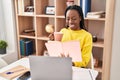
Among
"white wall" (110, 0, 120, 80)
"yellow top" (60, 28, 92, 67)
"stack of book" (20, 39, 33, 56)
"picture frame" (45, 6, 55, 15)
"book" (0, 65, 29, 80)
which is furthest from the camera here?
"stack of book" (20, 39, 33, 56)

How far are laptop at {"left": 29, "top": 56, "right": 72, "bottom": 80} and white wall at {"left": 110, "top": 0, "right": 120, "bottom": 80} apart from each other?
1.14 metres

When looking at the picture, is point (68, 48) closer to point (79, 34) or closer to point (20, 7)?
point (79, 34)

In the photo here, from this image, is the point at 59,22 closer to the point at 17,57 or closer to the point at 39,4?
the point at 39,4

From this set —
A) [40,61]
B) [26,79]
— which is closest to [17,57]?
[26,79]

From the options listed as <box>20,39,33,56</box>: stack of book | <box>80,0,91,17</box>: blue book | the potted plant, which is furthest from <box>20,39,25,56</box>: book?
<box>80,0,91,17</box>: blue book

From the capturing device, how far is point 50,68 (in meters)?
1.06

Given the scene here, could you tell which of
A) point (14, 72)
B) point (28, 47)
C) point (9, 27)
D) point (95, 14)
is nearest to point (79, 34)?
point (95, 14)

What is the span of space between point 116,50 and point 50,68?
1237 mm

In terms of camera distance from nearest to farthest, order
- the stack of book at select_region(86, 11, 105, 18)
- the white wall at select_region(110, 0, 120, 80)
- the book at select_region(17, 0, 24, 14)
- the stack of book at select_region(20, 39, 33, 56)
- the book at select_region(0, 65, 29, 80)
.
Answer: the book at select_region(0, 65, 29, 80), the white wall at select_region(110, 0, 120, 80), the stack of book at select_region(86, 11, 105, 18), the book at select_region(17, 0, 24, 14), the stack of book at select_region(20, 39, 33, 56)

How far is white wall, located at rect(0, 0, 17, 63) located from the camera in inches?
105

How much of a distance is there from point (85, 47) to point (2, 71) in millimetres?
821

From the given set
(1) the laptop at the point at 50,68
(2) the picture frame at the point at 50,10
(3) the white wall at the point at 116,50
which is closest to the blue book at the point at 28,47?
(2) the picture frame at the point at 50,10

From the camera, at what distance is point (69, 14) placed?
5.15 ft

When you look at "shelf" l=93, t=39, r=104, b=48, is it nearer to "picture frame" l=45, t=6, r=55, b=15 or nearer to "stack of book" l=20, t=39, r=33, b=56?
"picture frame" l=45, t=6, r=55, b=15
